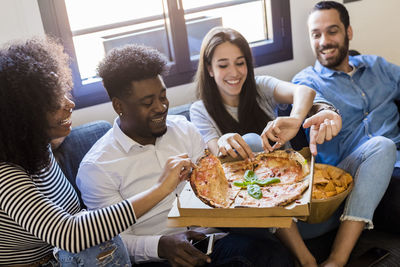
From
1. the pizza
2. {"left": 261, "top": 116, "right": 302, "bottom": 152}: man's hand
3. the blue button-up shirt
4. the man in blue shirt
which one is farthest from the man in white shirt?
the blue button-up shirt

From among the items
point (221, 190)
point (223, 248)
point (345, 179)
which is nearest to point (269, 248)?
point (223, 248)

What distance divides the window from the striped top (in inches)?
38.4

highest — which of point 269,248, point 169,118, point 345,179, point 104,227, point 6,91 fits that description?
point 6,91

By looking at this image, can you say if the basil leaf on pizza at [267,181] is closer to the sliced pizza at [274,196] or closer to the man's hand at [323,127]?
the sliced pizza at [274,196]

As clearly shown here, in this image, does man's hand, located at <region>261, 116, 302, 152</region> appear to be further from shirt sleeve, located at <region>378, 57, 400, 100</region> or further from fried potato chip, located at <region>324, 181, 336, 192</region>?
shirt sleeve, located at <region>378, 57, 400, 100</region>

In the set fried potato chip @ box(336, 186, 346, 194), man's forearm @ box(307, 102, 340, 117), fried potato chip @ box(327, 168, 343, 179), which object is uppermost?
man's forearm @ box(307, 102, 340, 117)

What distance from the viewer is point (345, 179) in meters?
1.70

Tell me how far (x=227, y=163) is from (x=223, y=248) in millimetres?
319

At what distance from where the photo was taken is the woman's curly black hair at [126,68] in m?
1.58

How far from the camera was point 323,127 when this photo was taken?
5.35 ft

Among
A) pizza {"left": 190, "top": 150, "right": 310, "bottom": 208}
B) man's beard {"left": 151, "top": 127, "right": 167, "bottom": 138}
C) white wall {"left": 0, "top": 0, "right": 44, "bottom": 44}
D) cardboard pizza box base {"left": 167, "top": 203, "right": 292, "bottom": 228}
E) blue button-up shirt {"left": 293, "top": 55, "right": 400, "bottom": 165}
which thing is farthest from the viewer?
blue button-up shirt {"left": 293, "top": 55, "right": 400, "bottom": 165}

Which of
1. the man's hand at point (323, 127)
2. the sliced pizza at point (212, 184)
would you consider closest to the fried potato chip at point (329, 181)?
the man's hand at point (323, 127)

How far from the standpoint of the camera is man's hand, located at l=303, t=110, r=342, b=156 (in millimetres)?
1622

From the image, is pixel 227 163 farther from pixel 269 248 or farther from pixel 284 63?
pixel 284 63
